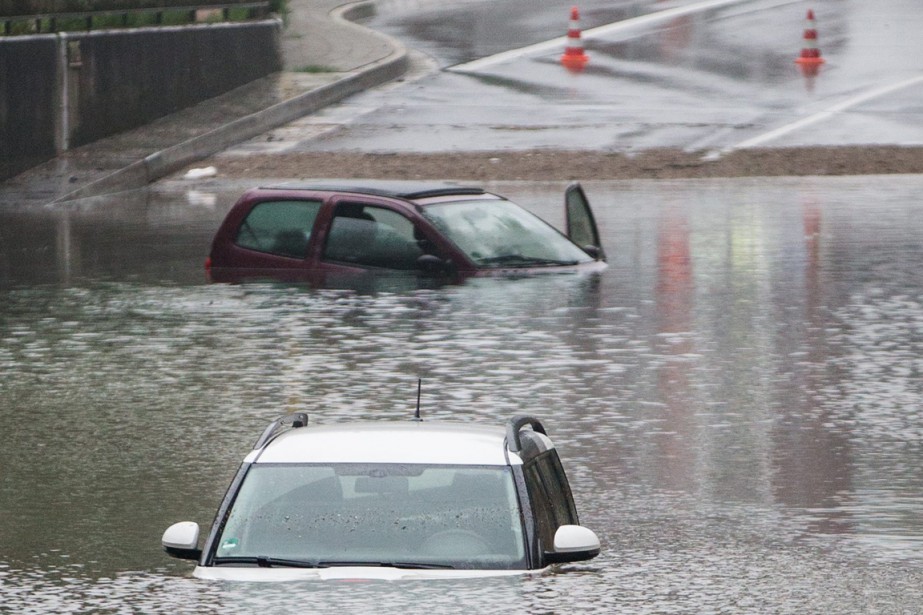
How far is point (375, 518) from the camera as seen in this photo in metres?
7.07

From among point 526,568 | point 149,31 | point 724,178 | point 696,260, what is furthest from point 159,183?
point 526,568

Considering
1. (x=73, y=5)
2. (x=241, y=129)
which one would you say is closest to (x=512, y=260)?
(x=241, y=129)

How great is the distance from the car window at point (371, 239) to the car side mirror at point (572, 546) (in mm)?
11313

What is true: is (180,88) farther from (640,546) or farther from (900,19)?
(640,546)

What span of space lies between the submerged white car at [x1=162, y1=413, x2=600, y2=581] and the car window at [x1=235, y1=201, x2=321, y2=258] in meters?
11.6

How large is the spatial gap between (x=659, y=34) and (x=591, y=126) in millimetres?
10854

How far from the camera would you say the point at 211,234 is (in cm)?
2405

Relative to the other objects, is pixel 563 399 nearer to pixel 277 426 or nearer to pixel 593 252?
pixel 277 426

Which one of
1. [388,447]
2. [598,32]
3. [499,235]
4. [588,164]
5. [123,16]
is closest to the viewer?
[388,447]

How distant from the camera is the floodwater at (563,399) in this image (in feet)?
28.0

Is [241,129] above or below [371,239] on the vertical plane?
above

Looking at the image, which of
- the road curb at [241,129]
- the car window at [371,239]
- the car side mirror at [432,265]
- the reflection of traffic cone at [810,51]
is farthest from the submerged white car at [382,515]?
the reflection of traffic cone at [810,51]

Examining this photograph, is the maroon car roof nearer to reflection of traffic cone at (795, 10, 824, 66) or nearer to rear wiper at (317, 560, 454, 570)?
rear wiper at (317, 560, 454, 570)

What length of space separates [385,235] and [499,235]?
3.62ft
